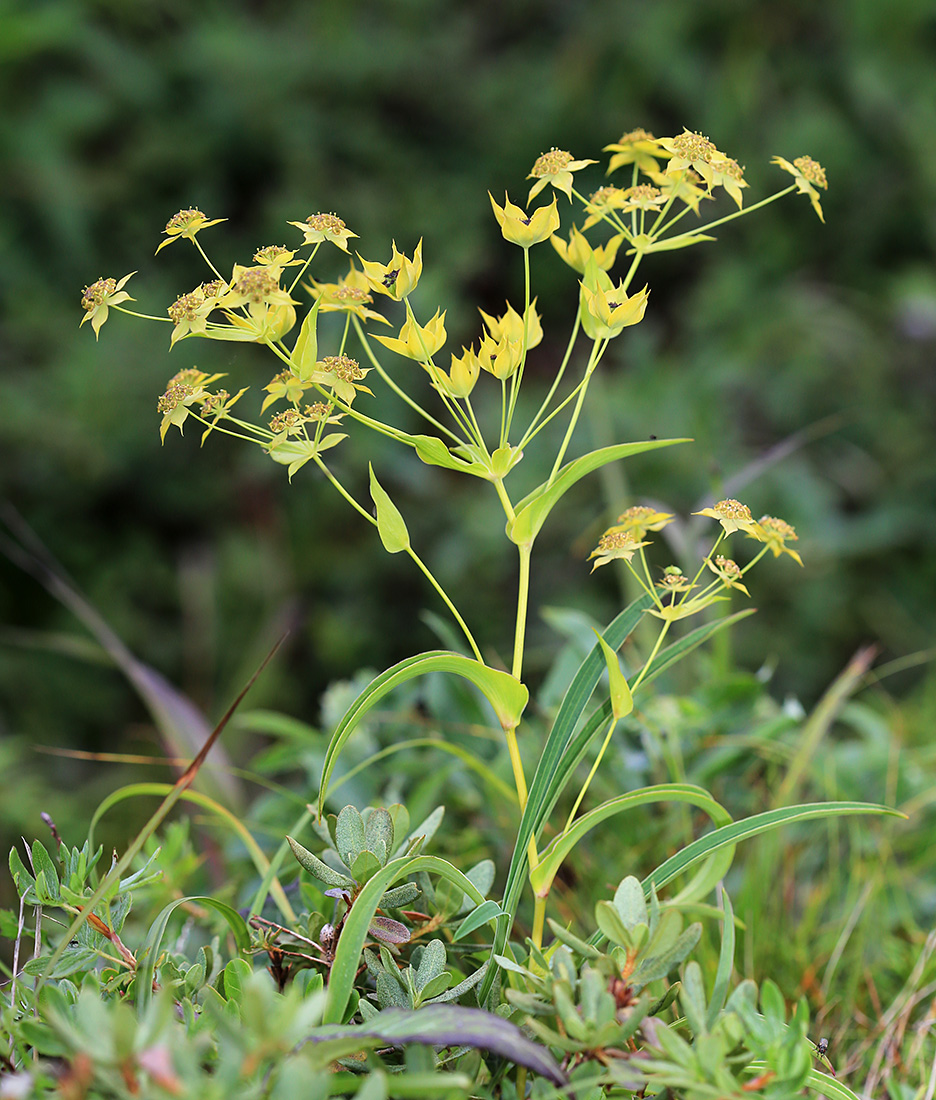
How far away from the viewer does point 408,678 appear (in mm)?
445

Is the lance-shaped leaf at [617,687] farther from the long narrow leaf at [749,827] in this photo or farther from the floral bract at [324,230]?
the floral bract at [324,230]

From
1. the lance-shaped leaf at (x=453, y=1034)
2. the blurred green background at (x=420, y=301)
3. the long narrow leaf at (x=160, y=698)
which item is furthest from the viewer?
the blurred green background at (x=420, y=301)

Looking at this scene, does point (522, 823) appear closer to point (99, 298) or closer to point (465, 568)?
point (99, 298)

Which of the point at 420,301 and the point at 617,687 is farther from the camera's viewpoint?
the point at 420,301

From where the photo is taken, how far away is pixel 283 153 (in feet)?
6.39

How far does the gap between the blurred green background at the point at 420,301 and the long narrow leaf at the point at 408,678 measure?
1028 millimetres

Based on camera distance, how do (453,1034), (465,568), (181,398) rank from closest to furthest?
(453,1034) < (181,398) < (465,568)

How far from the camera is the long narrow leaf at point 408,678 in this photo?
17.1 inches

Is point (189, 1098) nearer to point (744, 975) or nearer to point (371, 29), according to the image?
point (744, 975)

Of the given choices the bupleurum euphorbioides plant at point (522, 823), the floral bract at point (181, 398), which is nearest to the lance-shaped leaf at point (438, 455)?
the bupleurum euphorbioides plant at point (522, 823)

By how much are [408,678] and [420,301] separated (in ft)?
3.79

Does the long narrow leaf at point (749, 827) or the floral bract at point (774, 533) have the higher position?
the floral bract at point (774, 533)

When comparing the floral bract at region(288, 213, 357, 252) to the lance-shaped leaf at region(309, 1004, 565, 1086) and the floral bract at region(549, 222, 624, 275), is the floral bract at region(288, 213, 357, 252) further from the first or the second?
the lance-shaped leaf at region(309, 1004, 565, 1086)

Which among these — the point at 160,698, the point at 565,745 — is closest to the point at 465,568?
the point at 160,698
